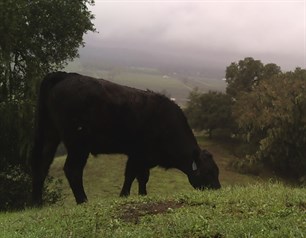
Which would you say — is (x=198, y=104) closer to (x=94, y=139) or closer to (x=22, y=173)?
(x=22, y=173)

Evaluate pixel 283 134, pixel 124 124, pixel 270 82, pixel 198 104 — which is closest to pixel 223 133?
pixel 198 104

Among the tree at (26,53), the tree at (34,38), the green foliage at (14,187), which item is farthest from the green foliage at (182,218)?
the tree at (34,38)

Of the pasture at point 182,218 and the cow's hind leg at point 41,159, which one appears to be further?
the cow's hind leg at point 41,159

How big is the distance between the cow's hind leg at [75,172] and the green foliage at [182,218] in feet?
7.13

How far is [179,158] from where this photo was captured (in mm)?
14945

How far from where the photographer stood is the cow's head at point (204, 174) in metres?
14.5

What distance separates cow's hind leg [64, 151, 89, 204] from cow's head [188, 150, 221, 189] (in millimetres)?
3975

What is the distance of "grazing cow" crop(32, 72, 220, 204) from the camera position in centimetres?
1220

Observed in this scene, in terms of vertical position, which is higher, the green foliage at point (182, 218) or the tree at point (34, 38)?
the tree at point (34, 38)

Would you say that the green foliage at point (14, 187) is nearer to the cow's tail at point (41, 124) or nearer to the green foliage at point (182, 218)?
the cow's tail at point (41, 124)

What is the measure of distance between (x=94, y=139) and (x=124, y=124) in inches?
45.5

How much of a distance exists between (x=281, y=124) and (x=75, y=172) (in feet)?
138

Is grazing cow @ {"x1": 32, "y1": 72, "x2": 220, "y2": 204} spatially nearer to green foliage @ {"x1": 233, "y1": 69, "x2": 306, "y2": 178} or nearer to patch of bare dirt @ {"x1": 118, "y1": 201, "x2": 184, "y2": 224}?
patch of bare dirt @ {"x1": 118, "y1": 201, "x2": 184, "y2": 224}

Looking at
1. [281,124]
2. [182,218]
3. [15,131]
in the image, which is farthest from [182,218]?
[281,124]
